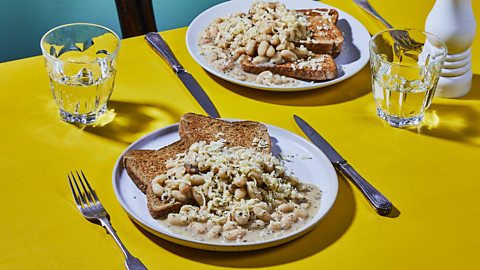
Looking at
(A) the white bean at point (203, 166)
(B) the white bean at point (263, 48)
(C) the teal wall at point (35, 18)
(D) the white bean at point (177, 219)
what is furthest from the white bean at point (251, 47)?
(C) the teal wall at point (35, 18)

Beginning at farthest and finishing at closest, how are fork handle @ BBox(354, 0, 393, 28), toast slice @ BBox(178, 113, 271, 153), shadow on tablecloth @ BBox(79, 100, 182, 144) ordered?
fork handle @ BBox(354, 0, 393, 28) < shadow on tablecloth @ BBox(79, 100, 182, 144) < toast slice @ BBox(178, 113, 271, 153)

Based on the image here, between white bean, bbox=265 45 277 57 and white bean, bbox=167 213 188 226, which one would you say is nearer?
white bean, bbox=167 213 188 226

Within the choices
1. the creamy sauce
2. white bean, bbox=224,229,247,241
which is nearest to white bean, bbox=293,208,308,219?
the creamy sauce

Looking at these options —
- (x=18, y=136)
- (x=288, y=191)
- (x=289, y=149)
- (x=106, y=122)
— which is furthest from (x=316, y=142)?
(x=18, y=136)

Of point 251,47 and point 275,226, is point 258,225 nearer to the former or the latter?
point 275,226

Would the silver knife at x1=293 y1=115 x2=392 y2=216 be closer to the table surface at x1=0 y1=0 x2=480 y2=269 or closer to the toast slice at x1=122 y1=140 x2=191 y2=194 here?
the table surface at x1=0 y1=0 x2=480 y2=269

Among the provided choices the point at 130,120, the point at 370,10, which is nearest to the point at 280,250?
the point at 130,120

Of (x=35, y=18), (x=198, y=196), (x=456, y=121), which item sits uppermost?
(x=198, y=196)
